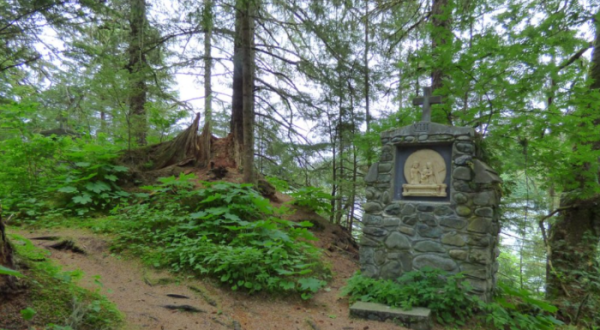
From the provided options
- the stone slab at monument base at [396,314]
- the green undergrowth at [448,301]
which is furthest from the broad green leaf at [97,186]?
the stone slab at monument base at [396,314]

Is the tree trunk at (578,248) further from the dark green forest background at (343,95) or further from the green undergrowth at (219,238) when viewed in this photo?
the green undergrowth at (219,238)

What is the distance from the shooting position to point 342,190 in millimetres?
7613

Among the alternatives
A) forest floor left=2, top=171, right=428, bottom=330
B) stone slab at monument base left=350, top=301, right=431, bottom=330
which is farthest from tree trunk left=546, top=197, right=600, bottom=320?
forest floor left=2, top=171, right=428, bottom=330

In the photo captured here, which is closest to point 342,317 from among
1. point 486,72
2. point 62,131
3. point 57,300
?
point 57,300

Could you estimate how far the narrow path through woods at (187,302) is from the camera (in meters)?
3.21

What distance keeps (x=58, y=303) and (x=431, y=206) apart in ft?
13.6

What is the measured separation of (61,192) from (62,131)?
4624 mm

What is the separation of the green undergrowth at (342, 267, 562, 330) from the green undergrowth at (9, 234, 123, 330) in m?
2.98

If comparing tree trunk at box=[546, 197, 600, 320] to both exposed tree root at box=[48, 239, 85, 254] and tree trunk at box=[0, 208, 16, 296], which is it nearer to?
tree trunk at box=[0, 208, 16, 296]

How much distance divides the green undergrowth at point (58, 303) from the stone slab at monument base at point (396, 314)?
2.62 meters

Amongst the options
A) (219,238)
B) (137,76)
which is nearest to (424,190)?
(219,238)

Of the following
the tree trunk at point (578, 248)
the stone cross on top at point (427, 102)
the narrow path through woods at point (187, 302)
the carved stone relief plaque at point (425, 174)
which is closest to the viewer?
the narrow path through woods at point (187, 302)

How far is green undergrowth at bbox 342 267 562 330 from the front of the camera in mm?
4023

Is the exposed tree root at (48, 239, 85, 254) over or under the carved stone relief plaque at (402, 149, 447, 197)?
under
